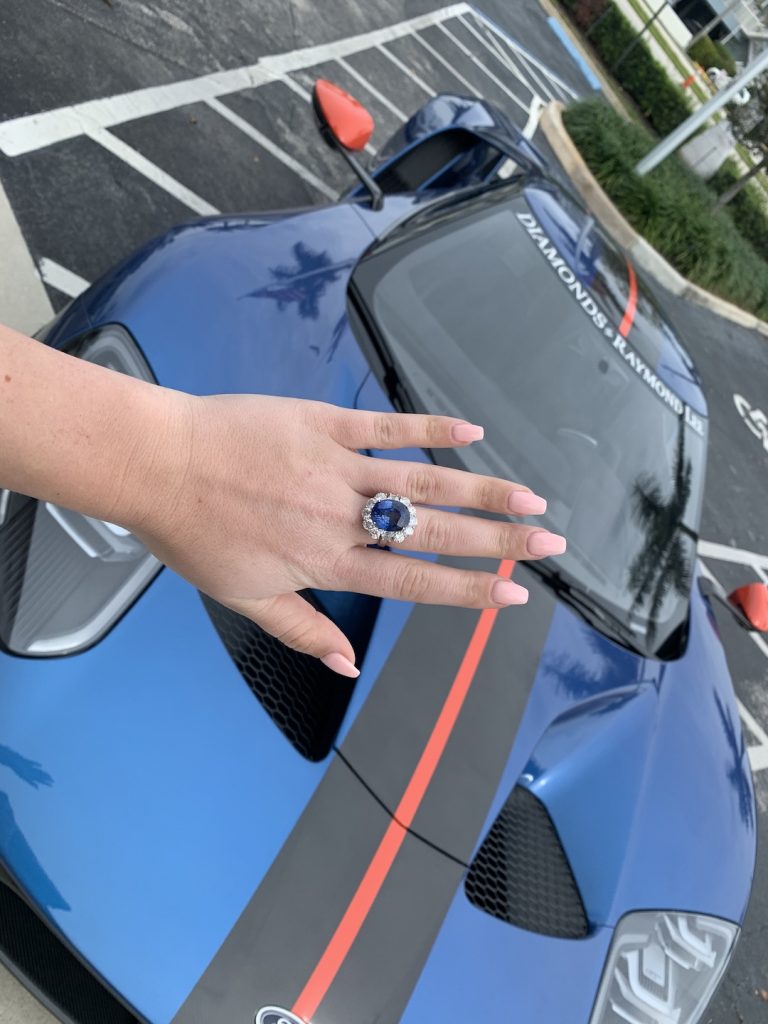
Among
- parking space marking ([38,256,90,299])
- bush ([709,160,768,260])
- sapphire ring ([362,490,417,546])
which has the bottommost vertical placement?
bush ([709,160,768,260])

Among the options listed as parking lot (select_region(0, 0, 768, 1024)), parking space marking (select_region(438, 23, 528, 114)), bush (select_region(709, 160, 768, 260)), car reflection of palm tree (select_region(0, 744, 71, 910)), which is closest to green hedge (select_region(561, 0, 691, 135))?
bush (select_region(709, 160, 768, 260))

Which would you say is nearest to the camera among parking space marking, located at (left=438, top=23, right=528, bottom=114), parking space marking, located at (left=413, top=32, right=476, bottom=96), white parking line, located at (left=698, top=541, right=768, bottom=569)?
white parking line, located at (left=698, top=541, right=768, bottom=569)

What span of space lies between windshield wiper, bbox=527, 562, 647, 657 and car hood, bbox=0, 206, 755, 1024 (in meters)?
0.03

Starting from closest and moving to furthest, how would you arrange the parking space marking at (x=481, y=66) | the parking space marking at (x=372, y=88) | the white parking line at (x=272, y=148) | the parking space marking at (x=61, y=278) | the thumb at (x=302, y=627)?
the thumb at (x=302, y=627), the parking space marking at (x=61, y=278), the white parking line at (x=272, y=148), the parking space marking at (x=372, y=88), the parking space marking at (x=481, y=66)

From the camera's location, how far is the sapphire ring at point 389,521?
1139 mm

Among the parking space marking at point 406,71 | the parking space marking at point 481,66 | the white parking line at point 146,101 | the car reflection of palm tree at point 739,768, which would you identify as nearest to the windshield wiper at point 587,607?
the car reflection of palm tree at point 739,768

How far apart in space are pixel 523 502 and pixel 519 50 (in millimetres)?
11279

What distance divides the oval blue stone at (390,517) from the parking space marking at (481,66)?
8960mm

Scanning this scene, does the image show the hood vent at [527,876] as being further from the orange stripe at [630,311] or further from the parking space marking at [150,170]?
the parking space marking at [150,170]

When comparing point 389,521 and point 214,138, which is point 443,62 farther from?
point 389,521

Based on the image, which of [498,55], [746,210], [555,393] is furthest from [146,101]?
[746,210]

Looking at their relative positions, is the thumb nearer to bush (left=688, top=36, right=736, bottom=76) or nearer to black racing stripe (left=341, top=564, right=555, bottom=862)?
black racing stripe (left=341, top=564, right=555, bottom=862)

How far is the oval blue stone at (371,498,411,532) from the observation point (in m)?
1.14

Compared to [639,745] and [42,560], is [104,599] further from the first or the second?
[639,745]
